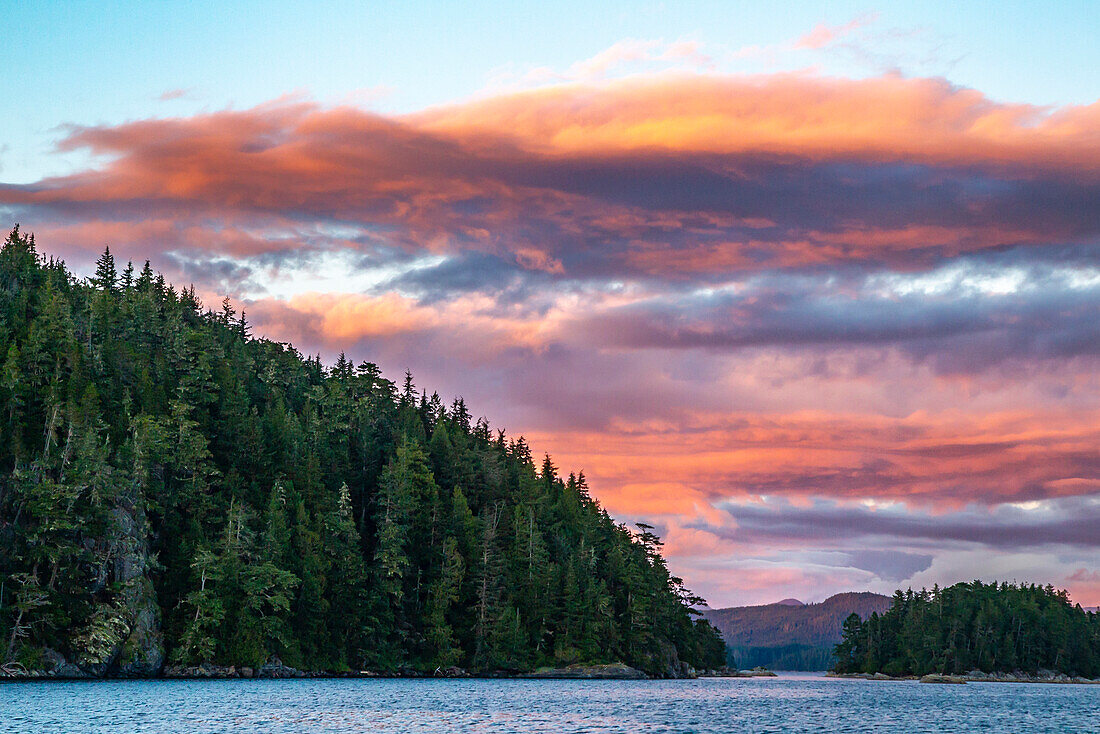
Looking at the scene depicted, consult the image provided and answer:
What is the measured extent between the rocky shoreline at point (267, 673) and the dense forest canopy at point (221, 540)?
1.12 metres

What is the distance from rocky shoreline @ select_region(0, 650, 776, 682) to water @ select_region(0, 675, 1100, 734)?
6.36 metres

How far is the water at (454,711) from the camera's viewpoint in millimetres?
71062

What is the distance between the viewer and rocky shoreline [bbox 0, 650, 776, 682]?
112688 mm

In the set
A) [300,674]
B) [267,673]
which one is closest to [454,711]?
[267,673]

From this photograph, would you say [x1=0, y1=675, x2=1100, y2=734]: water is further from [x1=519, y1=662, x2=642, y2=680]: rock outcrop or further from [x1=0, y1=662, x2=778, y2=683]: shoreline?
[x1=519, y1=662, x2=642, y2=680]: rock outcrop

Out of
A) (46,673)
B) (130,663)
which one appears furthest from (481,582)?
(46,673)

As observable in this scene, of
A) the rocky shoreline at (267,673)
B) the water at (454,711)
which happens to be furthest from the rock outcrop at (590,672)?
the water at (454,711)

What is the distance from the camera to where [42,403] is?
144625 millimetres

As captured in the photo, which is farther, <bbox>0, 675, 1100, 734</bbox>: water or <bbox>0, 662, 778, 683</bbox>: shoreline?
<bbox>0, 662, 778, 683</bbox>: shoreline

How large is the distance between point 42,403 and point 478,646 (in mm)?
78671

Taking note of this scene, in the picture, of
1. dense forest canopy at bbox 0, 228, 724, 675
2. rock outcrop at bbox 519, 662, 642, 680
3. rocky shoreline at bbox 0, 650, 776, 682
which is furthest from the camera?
rock outcrop at bbox 519, 662, 642, 680

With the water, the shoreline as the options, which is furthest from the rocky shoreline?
the water

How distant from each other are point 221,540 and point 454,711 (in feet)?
205

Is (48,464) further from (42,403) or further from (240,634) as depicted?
(240,634)
